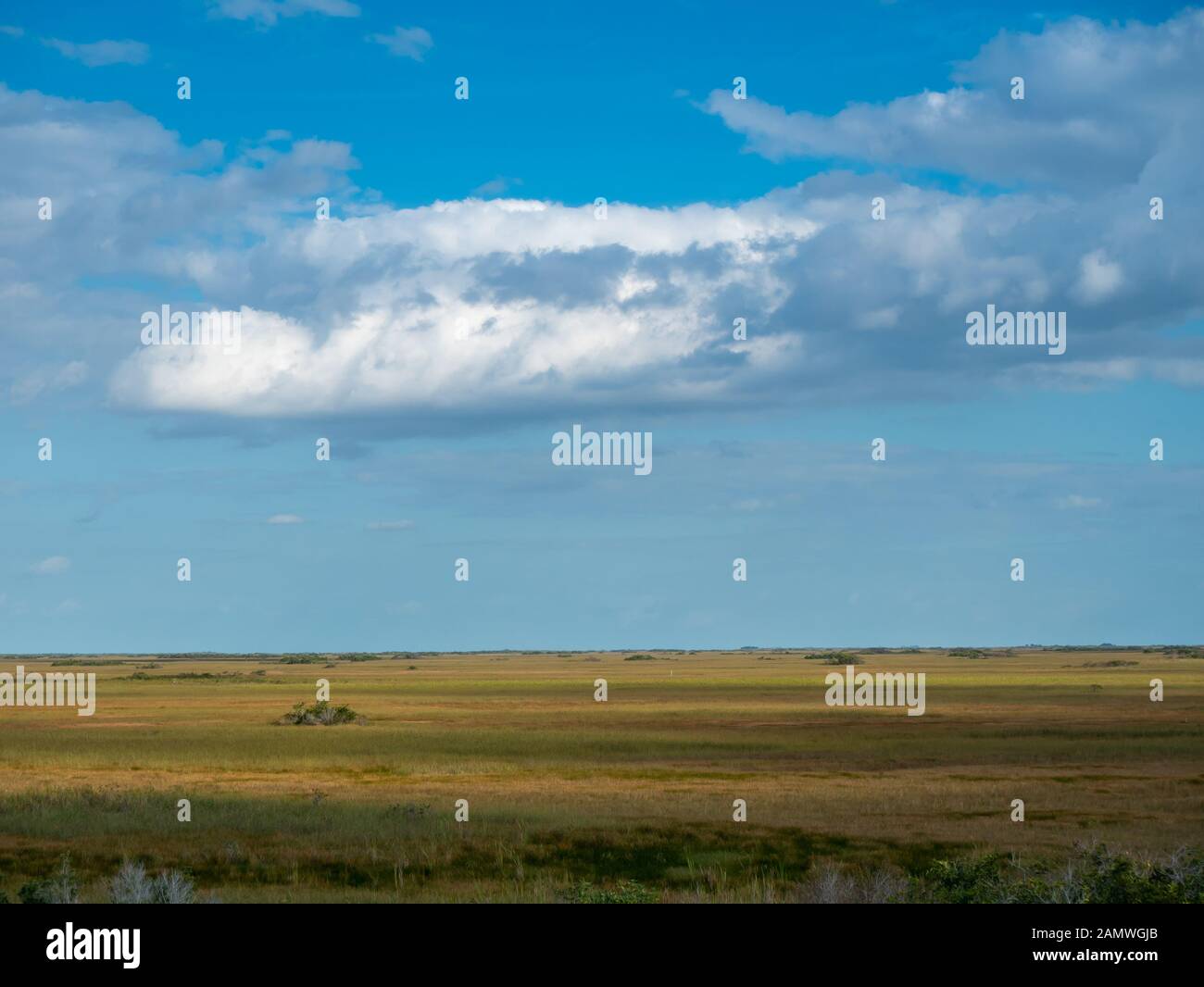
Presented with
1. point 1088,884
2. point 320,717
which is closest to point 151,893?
point 1088,884

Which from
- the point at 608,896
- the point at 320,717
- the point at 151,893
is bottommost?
the point at 320,717

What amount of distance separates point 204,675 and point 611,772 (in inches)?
5068

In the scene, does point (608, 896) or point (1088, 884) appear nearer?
point (1088, 884)

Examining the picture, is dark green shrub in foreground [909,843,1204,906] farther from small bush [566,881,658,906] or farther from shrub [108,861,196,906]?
shrub [108,861,196,906]

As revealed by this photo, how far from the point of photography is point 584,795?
38.3 m

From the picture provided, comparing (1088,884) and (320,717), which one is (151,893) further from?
(320,717)

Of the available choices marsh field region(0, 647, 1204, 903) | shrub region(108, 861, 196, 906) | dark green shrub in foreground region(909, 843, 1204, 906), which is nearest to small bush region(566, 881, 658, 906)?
marsh field region(0, 647, 1204, 903)

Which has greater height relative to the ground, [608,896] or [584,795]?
[608,896]

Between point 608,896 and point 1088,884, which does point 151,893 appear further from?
point 1088,884

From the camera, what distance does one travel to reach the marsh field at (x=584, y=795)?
83.3 feet

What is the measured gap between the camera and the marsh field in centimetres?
2538

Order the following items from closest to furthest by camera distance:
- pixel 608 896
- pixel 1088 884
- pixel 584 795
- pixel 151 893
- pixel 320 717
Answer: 1. pixel 1088 884
2. pixel 151 893
3. pixel 608 896
4. pixel 584 795
5. pixel 320 717

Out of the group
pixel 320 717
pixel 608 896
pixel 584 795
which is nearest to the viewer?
pixel 608 896
